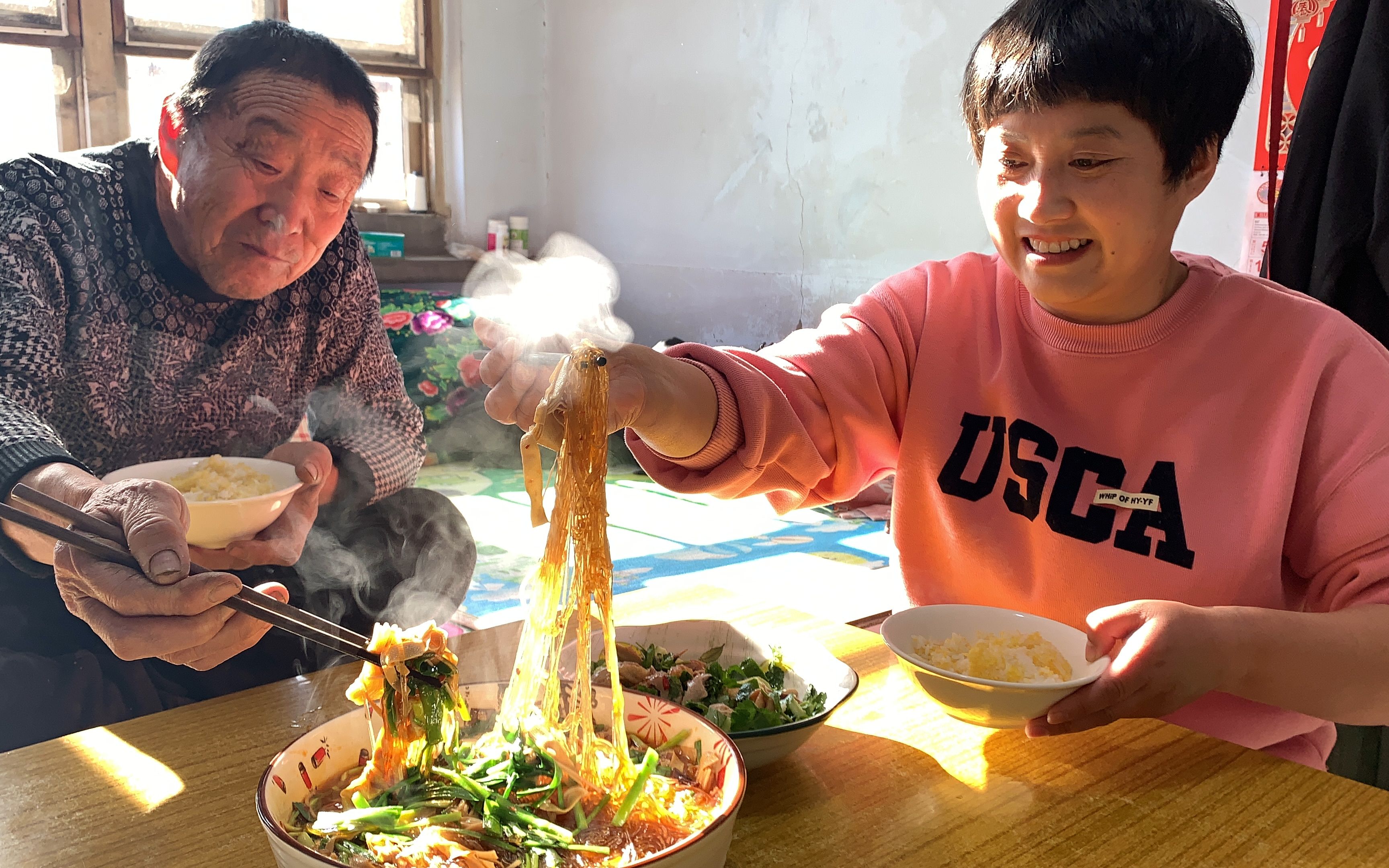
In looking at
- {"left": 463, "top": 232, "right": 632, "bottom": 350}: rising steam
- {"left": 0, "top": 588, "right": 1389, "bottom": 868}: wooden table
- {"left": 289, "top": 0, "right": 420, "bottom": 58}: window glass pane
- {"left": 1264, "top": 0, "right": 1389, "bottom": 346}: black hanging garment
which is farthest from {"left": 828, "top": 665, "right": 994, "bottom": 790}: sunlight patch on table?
{"left": 289, "top": 0, "right": 420, "bottom": 58}: window glass pane

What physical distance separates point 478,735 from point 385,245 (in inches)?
202

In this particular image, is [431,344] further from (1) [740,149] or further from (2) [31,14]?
(2) [31,14]

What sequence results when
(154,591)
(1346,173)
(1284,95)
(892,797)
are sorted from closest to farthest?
(892,797)
(154,591)
(1346,173)
(1284,95)

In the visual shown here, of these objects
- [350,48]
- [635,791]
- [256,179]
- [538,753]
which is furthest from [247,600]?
[350,48]

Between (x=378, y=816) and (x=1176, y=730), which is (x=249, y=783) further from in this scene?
(x=1176, y=730)

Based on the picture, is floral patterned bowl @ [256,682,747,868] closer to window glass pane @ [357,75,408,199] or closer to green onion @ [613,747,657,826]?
green onion @ [613,747,657,826]

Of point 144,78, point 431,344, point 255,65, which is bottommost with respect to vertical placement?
point 431,344

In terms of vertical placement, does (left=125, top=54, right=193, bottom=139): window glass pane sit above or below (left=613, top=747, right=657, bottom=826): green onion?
above

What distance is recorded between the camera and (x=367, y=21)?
18.2ft

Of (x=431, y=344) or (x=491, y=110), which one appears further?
(x=491, y=110)

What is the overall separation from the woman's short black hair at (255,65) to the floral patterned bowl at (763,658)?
4.51ft

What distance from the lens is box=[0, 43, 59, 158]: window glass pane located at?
451 centimetres

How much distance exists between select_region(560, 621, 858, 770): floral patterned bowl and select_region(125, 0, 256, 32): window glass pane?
469 cm

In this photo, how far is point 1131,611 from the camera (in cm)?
106
